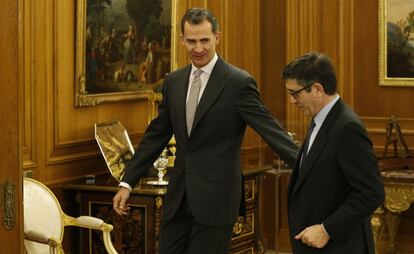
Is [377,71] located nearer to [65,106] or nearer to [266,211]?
[266,211]

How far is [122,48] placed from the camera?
22.9 feet

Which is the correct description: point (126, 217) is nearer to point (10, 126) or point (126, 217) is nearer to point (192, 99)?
point (192, 99)

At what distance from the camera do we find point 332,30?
28.6ft

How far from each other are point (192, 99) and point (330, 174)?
1.32m

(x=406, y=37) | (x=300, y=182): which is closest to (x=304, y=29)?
(x=406, y=37)

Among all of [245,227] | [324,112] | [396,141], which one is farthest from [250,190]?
[324,112]

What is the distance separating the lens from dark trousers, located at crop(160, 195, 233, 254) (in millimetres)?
4812

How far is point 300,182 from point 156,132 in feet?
4.58

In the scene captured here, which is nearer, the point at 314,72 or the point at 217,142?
the point at 314,72

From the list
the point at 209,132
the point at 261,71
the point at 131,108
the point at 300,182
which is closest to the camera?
the point at 300,182

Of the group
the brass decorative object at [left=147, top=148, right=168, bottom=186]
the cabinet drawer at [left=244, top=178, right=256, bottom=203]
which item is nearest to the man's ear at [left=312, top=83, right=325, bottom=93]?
the brass decorative object at [left=147, top=148, right=168, bottom=186]

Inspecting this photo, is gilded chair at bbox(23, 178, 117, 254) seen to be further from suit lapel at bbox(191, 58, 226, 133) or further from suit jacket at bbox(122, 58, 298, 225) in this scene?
suit lapel at bbox(191, 58, 226, 133)

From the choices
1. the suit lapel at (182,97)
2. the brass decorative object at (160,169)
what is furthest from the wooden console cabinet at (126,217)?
the suit lapel at (182,97)

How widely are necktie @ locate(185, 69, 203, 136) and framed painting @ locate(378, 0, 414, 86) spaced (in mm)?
3959
